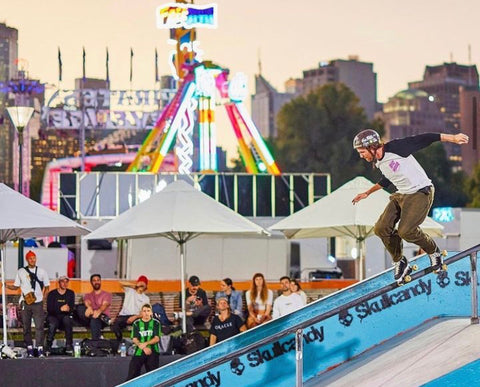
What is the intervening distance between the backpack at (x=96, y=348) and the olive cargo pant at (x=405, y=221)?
700 centimetres

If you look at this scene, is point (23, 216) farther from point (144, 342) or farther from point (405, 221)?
point (405, 221)

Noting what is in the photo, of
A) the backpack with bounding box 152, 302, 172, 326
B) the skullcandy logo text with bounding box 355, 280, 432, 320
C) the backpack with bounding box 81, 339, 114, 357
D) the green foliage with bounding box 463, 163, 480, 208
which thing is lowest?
the backpack with bounding box 81, 339, 114, 357

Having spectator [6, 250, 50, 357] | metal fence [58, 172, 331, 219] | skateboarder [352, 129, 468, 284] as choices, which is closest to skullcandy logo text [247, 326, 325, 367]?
skateboarder [352, 129, 468, 284]

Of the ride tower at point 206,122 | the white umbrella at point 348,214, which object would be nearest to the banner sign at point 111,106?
the ride tower at point 206,122

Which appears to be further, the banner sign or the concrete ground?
the banner sign

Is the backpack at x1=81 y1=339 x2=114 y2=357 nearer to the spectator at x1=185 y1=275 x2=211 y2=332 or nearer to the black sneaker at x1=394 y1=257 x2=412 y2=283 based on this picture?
the spectator at x1=185 y1=275 x2=211 y2=332

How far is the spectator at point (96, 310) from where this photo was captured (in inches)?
734

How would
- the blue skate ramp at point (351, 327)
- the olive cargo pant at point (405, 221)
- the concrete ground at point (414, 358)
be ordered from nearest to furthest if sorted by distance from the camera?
1. the concrete ground at point (414, 358)
2. the olive cargo pant at point (405, 221)
3. the blue skate ramp at point (351, 327)

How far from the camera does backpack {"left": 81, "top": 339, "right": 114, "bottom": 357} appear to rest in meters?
17.7

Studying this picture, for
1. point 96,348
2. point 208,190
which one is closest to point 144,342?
point 96,348

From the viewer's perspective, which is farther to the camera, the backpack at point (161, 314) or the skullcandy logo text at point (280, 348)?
the backpack at point (161, 314)

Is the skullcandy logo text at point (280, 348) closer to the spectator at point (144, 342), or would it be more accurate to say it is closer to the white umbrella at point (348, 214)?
the spectator at point (144, 342)

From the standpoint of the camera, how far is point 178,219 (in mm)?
18578

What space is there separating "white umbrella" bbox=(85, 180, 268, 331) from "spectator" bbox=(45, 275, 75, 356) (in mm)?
1032
